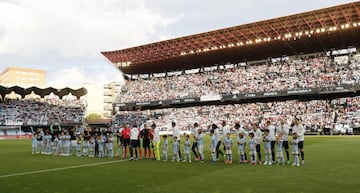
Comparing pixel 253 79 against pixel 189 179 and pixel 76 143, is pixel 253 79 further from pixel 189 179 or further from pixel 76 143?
pixel 189 179

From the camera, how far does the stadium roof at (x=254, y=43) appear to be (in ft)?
149

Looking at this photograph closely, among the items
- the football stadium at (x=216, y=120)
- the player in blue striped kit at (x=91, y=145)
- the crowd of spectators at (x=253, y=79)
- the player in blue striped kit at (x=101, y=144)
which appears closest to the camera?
the football stadium at (x=216, y=120)

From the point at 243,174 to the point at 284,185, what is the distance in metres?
2.43

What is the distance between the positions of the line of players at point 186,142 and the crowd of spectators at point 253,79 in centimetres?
3287

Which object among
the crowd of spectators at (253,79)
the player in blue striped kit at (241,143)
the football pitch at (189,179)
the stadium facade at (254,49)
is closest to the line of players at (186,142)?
the player in blue striped kit at (241,143)

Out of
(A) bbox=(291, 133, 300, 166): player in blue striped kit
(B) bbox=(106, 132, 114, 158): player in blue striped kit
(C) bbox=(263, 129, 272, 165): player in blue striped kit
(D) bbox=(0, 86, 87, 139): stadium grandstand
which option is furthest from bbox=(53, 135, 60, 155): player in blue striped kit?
(D) bbox=(0, 86, 87, 139): stadium grandstand

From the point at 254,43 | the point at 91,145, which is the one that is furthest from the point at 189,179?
the point at 254,43

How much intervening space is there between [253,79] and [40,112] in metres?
40.4

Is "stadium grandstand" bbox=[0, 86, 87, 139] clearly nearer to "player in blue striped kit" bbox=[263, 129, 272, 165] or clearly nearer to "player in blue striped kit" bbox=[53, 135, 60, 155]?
"player in blue striped kit" bbox=[53, 135, 60, 155]

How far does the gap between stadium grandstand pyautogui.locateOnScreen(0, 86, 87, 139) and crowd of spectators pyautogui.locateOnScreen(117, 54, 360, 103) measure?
1005 centimetres

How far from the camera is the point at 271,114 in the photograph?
49.2 metres

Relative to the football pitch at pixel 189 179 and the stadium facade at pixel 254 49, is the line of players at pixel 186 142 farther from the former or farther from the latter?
the stadium facade at pixel 254 49

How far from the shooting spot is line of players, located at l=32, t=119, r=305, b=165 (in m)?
15.0

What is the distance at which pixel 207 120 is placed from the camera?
5450 cm
